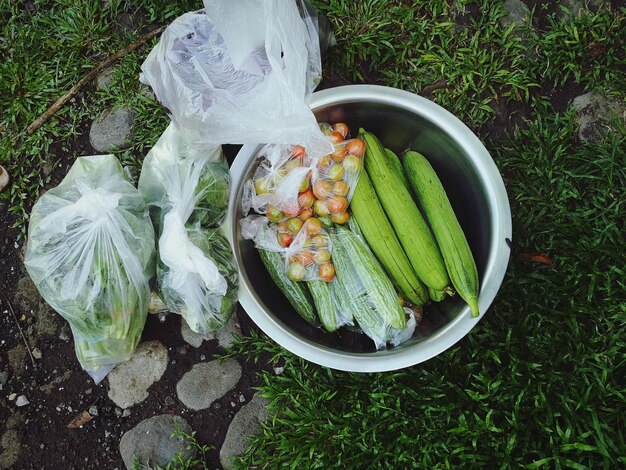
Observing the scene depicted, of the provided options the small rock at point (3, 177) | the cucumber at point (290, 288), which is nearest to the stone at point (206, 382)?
the cucumber at point (290, 288)

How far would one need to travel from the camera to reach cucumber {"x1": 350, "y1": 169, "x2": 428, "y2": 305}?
2162mm

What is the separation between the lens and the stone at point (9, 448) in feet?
8.49

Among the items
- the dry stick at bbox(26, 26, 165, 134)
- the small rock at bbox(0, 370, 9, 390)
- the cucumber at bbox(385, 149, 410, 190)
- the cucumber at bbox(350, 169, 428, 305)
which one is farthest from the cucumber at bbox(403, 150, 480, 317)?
the small rock at bbox(0, 370, 9, 390)

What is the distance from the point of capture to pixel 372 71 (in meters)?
2.73

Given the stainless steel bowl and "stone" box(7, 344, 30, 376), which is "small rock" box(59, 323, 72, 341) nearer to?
"stone" box(7, 344, 30, 376)

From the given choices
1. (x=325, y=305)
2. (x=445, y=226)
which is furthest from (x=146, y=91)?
(x=445, y=226)

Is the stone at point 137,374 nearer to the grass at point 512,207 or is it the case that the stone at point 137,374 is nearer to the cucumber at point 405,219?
the grass at point 512,207

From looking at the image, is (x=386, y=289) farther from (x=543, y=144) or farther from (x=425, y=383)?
(x=543, y=144)

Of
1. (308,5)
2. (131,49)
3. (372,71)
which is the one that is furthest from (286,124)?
(131,49)

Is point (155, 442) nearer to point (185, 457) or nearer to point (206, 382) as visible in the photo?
point (185, 457)

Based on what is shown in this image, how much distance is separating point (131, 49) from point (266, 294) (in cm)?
154

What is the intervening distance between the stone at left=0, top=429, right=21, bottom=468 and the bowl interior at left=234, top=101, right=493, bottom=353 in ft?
4.87

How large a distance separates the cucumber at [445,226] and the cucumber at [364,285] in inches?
10.2

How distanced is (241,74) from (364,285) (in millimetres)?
1001
